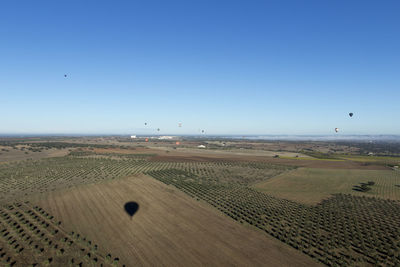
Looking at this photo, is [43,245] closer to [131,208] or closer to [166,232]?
[131,208]

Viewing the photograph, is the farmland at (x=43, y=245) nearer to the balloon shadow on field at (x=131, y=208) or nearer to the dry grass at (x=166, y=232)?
the dry grass at (x=166, y=232)

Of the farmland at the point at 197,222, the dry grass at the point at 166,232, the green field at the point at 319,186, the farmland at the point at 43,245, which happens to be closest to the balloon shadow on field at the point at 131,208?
the dry grass at the point at 166,232

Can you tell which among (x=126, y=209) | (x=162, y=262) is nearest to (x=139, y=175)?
(x=126, y=209)

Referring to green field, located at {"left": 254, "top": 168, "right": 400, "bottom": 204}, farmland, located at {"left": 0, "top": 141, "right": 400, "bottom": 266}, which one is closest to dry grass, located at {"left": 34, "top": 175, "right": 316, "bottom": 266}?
farmland, located at {"left": 0, "top": 141, "right": 400, "bottom": 266}

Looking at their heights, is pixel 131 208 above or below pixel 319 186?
above

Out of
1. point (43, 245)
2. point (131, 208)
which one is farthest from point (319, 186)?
point (43, 245)
